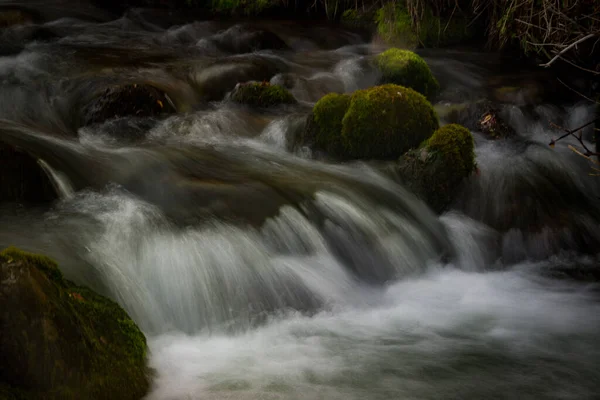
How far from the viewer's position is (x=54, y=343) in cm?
280

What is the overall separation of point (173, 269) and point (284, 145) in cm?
295

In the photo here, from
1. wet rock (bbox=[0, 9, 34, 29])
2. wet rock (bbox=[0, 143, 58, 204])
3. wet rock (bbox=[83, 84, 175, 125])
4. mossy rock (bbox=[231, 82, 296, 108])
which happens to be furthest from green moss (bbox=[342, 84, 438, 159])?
wet rock (bbox=[0, 9, 34, 29])

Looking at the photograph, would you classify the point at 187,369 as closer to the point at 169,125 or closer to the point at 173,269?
the point at 173,269

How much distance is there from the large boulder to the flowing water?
284mm

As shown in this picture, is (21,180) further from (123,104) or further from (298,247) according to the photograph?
(123,104)

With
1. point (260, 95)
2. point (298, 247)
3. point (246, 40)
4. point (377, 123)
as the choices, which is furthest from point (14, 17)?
point (298, 247)

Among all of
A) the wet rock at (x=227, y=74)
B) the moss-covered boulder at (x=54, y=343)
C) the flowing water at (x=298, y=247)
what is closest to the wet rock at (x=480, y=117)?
the flowing water at (x=298, y=247)

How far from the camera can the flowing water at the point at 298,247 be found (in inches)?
153

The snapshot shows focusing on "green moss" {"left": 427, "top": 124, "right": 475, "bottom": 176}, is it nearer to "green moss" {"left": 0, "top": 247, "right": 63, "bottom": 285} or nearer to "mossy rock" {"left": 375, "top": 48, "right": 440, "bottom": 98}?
"mossy rock" {"left": 375, "top": 48, "right": 440, "bottom": 98}

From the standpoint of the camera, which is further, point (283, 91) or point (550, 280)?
point (283, 91)

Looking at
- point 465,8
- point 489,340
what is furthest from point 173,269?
point 465,8

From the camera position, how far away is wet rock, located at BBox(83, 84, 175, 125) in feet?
23.6

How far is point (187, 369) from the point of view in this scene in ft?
12.0

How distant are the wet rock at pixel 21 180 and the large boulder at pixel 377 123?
9.68 feet
